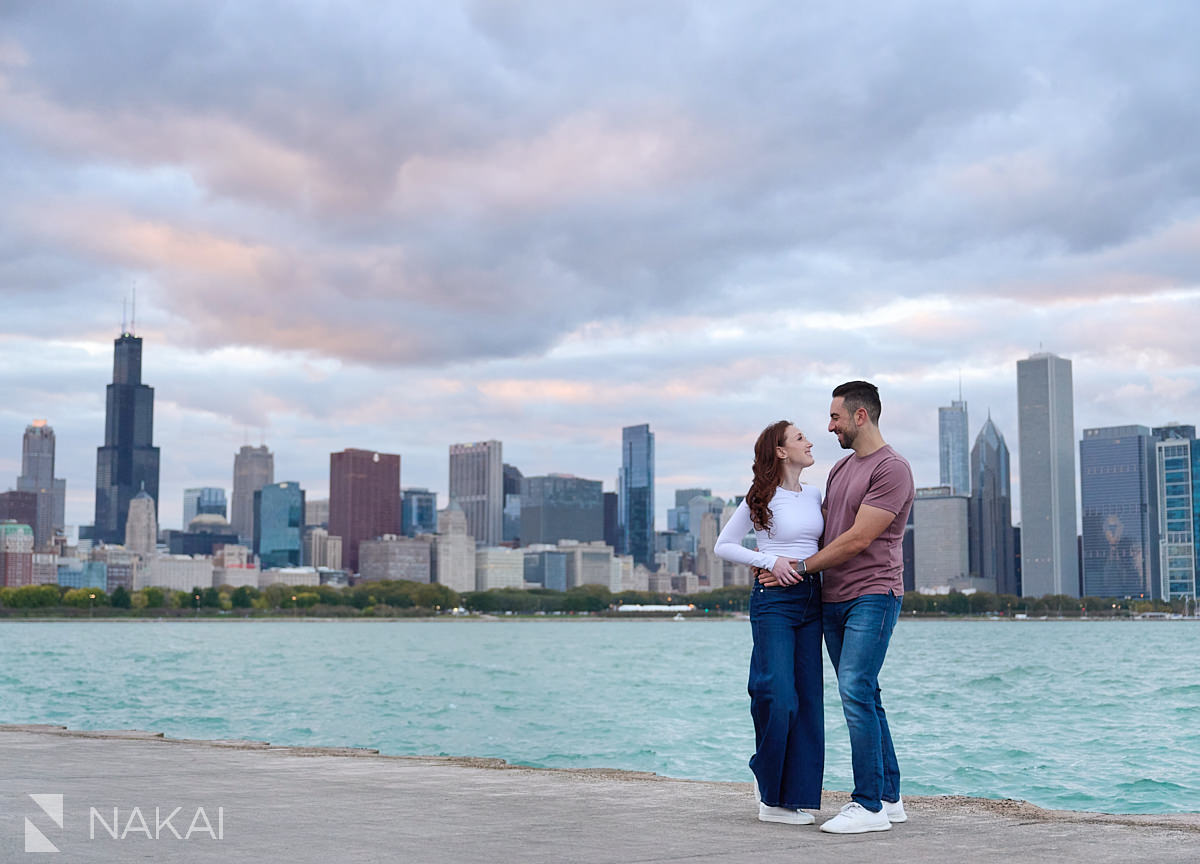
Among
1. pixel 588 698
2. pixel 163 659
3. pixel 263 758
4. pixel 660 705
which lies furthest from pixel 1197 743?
pixel 163 659

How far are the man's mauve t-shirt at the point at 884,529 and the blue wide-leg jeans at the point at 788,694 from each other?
24 cm

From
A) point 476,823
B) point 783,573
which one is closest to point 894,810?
point 783,573

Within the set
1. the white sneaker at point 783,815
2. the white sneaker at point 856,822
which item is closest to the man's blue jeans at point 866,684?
the white sneaker at point 856,822

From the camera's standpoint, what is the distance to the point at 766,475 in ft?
29.4

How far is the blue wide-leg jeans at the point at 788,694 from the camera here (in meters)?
8.59

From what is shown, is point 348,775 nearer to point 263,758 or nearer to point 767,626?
point 263,758

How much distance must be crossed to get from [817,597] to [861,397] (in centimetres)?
142

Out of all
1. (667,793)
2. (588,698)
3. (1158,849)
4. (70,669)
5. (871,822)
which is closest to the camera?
(1158,849)

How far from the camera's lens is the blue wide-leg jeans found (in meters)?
8.59

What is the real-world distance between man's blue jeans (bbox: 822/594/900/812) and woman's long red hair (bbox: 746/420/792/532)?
804mm

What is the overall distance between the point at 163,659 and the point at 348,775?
77.5 meters

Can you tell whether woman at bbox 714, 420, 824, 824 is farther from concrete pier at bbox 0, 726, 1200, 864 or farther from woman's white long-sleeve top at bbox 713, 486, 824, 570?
concrete pier at bbox 0, 726, 1200, 864

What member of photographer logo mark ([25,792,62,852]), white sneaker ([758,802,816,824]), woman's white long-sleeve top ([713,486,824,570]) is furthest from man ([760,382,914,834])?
photographer logo mark ([25,792,62,852])

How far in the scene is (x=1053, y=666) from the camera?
70750 millimetres
